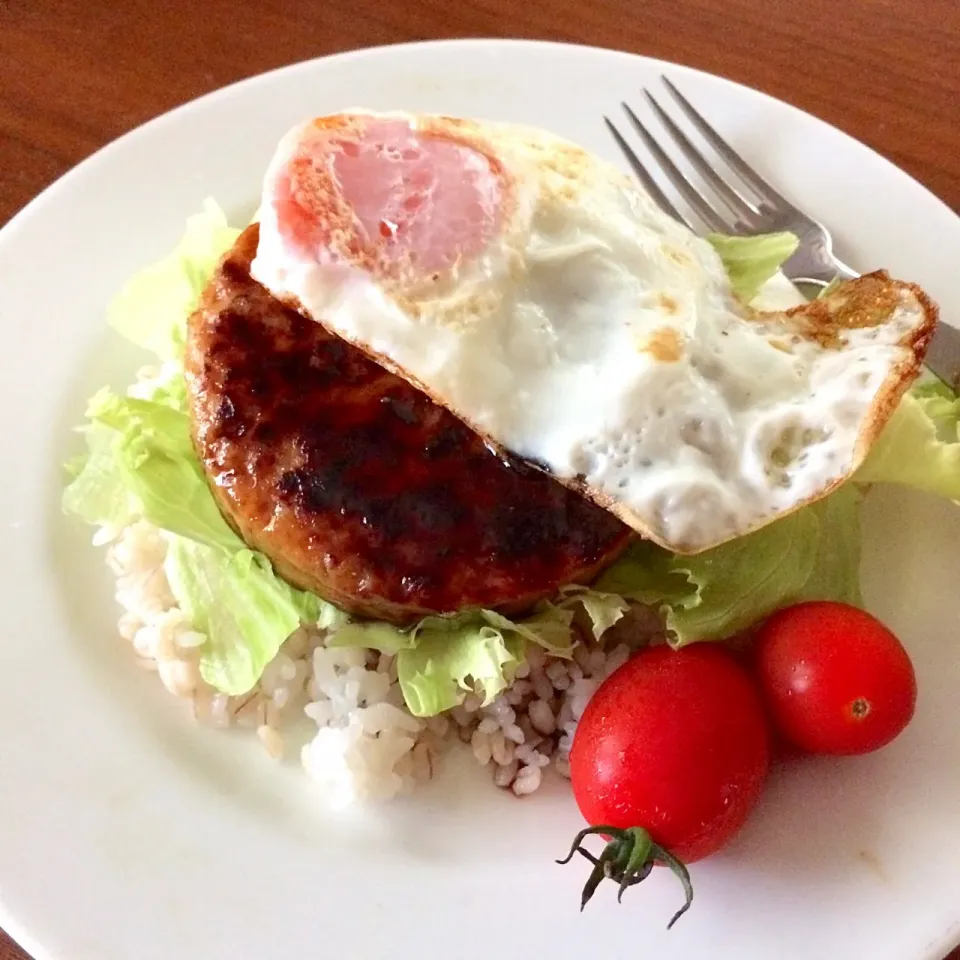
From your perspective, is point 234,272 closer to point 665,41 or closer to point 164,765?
point 164,765

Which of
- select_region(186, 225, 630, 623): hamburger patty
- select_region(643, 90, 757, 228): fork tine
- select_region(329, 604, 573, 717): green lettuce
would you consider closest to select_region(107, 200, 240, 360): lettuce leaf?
select_region(186, 225, 630, 623): hamburger patty

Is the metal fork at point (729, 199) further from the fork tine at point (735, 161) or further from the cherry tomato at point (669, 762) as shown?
the cherry tomato at point (669, 762)

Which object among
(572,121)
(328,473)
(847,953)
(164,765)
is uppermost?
(572,121)

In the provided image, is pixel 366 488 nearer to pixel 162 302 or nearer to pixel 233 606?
pixel 233 606

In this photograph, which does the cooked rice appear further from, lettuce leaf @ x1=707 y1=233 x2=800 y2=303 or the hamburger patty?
lettuce leaf @ x1=707 y1=233 x2=800 y2=303

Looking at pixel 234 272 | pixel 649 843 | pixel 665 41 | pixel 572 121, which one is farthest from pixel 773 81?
pixel 649 843

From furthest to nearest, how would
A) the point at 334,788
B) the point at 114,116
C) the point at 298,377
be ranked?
the point at 114,116, the point at 298,377, the point at 334,788
